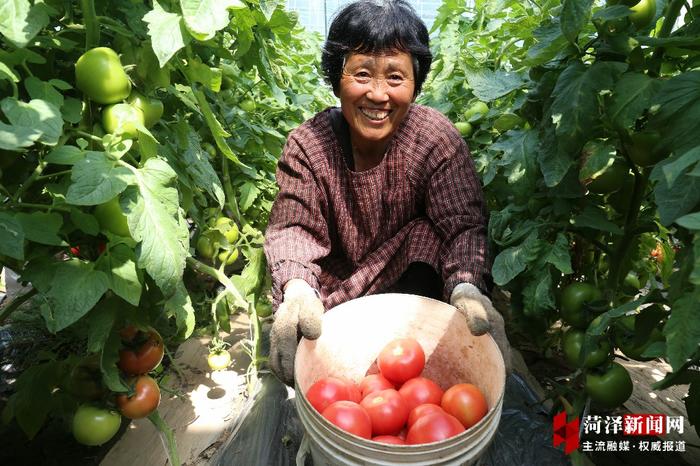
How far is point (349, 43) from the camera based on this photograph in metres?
1.60

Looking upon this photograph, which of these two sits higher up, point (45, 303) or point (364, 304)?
point (45, 303)

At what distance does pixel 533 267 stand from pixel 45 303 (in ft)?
3.86

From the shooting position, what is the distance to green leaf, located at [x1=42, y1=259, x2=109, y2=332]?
1021mm

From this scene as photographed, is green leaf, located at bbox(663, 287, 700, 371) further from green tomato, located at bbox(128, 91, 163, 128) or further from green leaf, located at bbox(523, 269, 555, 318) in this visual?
green tomato, located at bbox(128, 91, 163, 128)


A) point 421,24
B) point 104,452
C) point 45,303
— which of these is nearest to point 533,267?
point 421,24

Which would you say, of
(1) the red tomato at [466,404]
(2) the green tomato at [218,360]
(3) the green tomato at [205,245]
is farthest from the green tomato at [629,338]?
(3) the green tomato at [205,245]

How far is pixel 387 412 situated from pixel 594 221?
28.1 inches

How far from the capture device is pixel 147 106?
1153mm

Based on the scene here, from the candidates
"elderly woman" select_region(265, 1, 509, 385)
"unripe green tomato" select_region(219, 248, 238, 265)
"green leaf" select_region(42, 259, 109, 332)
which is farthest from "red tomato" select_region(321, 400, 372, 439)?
"unripe green tomato" select_region(219, 248, 238, 265)

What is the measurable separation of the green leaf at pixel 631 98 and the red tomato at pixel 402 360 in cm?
74

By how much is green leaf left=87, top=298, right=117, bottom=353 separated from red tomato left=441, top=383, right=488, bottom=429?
819 mm

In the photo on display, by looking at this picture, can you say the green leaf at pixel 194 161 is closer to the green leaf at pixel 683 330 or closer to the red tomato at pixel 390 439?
the red tomato at pixel 390 439

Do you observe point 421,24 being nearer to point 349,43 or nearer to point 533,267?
point 349,43

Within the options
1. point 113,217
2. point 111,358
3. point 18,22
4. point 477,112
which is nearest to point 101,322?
point 111,358
